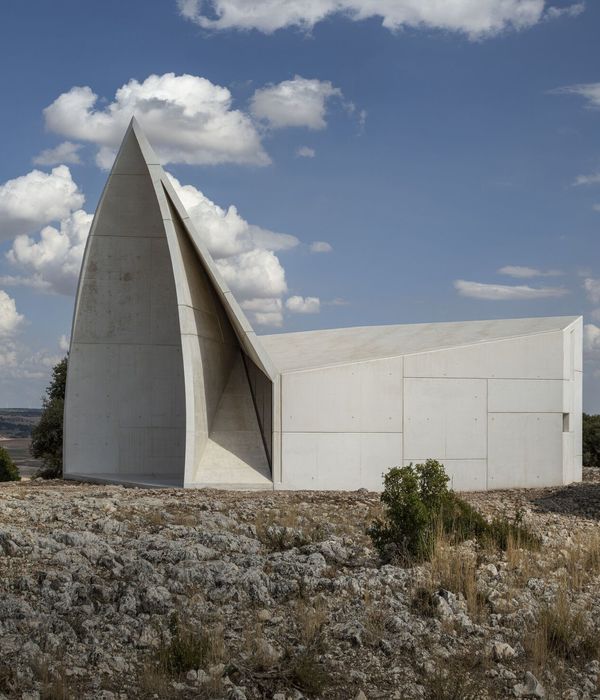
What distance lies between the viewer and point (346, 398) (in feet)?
53.2

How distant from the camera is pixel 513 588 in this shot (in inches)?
298

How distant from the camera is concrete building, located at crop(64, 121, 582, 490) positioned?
16125mm

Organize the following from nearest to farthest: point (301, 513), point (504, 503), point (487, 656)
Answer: point (487, 656) → point (301, 513) → point (504, 503)

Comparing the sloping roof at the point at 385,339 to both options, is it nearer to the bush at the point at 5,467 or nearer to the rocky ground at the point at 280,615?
the rocky ground at the point at 280,615

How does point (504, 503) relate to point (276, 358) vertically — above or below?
below

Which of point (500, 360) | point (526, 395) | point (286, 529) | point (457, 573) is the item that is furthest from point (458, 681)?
point (526, 395)

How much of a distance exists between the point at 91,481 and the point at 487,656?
13.1 metres

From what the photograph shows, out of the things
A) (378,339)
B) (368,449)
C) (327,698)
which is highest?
(378,339)

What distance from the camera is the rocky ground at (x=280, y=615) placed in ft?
18.9

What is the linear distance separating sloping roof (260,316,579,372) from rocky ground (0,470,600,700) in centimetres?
731

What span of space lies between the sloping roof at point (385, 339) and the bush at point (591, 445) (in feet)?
35.7

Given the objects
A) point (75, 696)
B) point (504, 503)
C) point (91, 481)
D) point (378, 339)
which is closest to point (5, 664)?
point (75, 696)

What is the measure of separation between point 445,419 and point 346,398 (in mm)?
2214

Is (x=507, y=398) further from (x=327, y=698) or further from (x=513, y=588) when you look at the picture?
(x=327, y=698)
